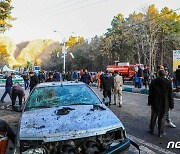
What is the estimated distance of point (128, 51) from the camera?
1897 inches

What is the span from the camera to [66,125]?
4.03m

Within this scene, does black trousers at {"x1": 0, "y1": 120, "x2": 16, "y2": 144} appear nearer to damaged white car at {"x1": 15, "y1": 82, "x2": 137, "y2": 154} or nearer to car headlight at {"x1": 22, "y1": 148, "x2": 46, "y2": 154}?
damaged white car at {"x1": 15, "y1": 82, "x2": 137, "y2": 154}

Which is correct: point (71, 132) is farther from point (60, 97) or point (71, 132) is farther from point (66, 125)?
point (60, 97)

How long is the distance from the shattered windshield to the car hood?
64cm

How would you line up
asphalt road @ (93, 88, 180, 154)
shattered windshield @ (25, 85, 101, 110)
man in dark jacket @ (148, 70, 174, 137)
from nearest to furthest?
shattered windshield @ (25, 85, 101, 110)
asphalt road @ (93, 88, 180, 154)
man in dark jacket @ (148, 70, 174, 137)

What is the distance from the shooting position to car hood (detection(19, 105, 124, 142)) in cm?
384

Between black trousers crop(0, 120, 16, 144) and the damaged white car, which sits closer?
the damaged white car

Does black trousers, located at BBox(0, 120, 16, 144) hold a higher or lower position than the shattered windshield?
lower

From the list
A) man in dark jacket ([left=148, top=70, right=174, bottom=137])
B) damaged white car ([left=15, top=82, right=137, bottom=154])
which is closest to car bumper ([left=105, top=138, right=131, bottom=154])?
damaged white car ([left=15, top=82, right=137, bottom=154])

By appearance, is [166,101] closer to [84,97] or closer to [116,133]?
[84,97]

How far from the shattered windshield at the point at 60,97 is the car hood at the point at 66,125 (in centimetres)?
64

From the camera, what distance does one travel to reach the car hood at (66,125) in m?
3.84

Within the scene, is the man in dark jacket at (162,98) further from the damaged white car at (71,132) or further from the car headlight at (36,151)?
the car headlight at (36,151)

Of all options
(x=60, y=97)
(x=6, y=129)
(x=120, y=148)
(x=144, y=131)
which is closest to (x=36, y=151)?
(x=120, y=148)
